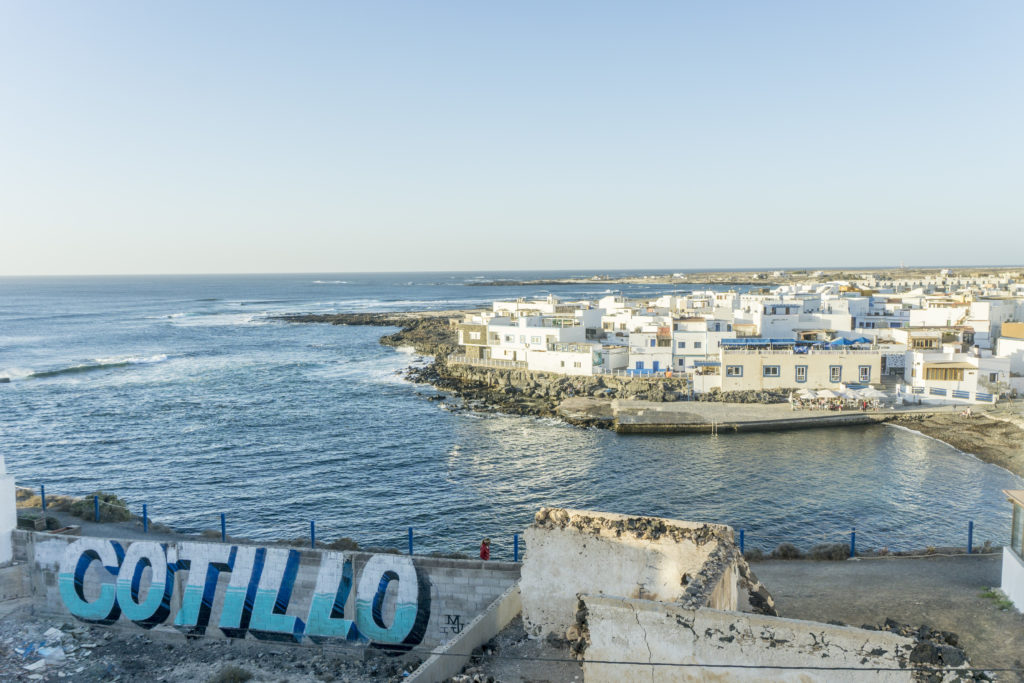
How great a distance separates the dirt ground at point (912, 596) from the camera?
12406mm

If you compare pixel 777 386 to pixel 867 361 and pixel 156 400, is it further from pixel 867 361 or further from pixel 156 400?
pixel 156 400

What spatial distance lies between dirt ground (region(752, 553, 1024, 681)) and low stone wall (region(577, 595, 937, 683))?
488cm

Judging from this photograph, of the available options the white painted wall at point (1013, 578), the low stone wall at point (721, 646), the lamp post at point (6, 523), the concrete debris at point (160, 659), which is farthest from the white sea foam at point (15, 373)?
the white painted wall at point (1013, 578)

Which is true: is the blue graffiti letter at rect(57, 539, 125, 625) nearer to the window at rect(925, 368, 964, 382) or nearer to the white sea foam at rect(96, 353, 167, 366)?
the window at rect(925, 368, 964, 382)

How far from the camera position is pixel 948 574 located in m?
15.4

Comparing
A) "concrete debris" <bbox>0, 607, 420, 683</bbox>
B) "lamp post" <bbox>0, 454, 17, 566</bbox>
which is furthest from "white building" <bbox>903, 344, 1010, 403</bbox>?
"lamp post" <bbox>0, 454, 17, 566</bbox>

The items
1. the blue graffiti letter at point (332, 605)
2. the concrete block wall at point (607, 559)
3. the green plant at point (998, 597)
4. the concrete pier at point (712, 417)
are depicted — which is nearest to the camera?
the concrete block wall at point (607, 559)

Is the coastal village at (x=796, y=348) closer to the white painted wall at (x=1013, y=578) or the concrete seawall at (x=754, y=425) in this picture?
the concrete seawall at (x=754, y=425)

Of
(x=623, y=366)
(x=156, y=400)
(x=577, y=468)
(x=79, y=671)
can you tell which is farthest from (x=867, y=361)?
(x=156, y=400)

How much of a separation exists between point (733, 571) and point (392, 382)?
154 ft

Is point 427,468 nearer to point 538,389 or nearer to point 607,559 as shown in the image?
point 538,389

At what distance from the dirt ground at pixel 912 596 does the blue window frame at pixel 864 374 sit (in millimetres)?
29962

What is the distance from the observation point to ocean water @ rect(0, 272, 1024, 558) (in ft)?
81.5

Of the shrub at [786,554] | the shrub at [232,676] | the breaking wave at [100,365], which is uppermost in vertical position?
the shrub at [786,554]
